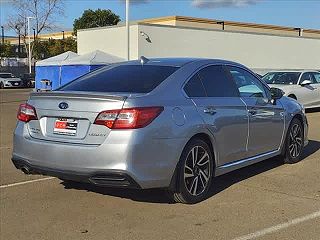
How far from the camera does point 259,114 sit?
6656 millimetres

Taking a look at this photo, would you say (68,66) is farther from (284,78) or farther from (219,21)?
(219,21)

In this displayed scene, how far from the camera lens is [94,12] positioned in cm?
7288

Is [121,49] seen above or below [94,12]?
below

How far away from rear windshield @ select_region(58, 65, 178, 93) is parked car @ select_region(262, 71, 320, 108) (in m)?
11.1

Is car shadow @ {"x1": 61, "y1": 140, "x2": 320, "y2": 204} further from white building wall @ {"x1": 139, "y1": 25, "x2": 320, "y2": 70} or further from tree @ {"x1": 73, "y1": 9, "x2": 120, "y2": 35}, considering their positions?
tree @ {"x1": 73, "y1": 9, "x2": 120, "y2": 35}

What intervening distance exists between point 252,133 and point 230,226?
6.35 ft

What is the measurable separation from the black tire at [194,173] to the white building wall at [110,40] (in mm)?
23380

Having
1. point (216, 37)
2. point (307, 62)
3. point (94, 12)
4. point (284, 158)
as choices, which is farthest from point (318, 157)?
point (94, 12)

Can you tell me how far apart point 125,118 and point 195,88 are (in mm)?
1198

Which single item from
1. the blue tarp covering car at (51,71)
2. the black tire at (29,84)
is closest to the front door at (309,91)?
the blue tarp covering car at (51,71)

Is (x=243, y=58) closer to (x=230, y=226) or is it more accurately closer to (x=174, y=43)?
(x=174, y=43)

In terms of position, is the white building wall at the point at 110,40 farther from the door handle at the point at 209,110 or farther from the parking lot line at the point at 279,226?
the parking lot line at the point at 279,226

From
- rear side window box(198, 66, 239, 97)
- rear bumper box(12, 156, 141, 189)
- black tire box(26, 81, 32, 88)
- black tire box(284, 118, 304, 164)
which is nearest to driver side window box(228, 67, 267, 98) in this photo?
rear side window box(198, 66, 239, 97)

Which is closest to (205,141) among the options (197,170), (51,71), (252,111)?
(197,170)
